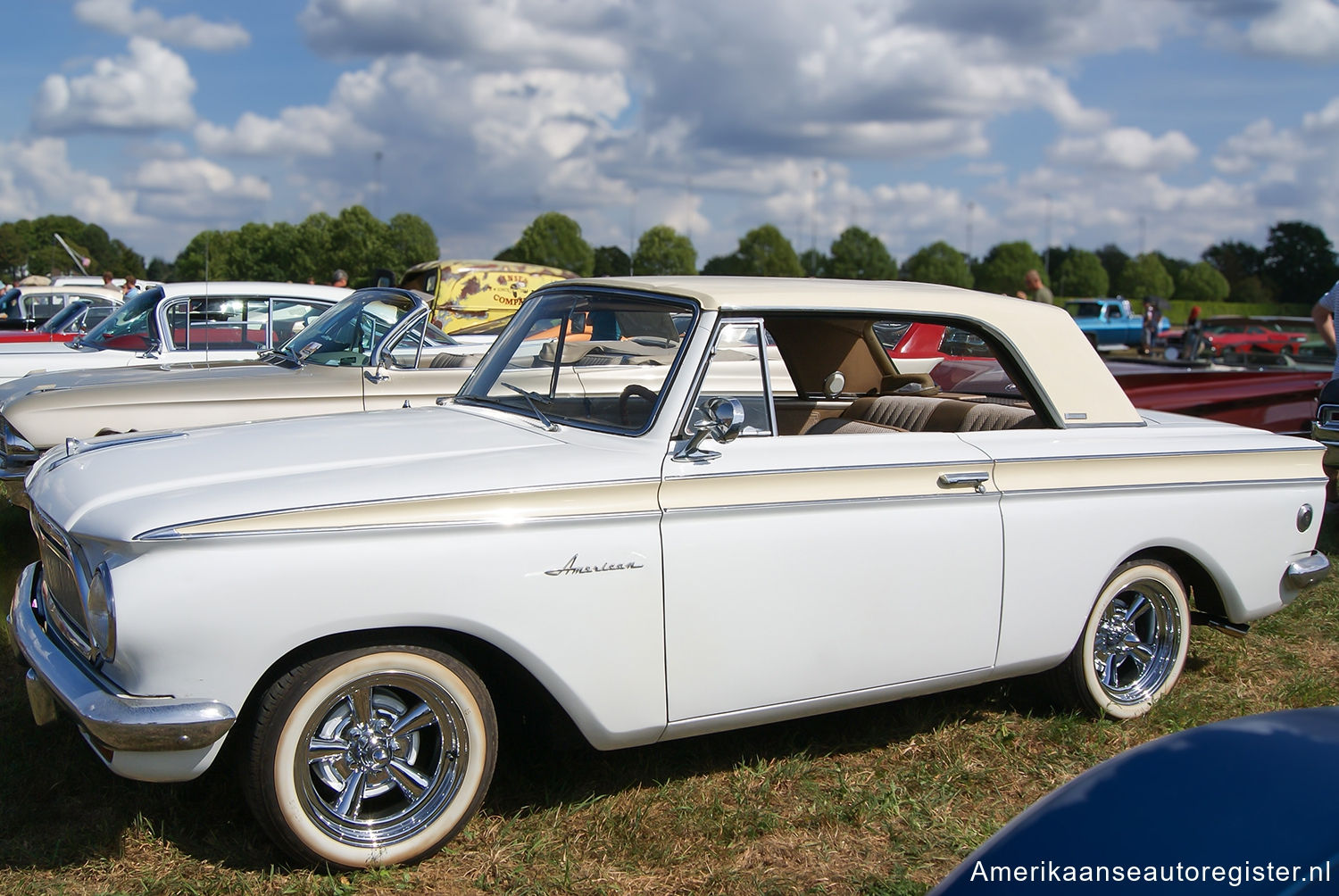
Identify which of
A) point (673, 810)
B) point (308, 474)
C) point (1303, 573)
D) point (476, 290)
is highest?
point (476, 290)

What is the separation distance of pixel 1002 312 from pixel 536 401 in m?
1.73

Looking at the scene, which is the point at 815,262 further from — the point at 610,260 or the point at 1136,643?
the point at 1136,643

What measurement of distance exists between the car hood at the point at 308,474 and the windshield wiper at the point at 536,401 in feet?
0.14

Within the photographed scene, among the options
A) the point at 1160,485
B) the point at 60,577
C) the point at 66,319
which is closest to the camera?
the point at 60,577

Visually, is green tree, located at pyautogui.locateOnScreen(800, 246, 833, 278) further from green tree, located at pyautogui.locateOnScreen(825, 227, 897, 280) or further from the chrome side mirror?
the chrome side mirror

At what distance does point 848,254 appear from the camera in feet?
216

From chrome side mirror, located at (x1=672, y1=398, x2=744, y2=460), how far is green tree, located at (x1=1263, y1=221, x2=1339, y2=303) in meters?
92.8

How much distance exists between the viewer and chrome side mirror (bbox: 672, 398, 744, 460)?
322 centimetres

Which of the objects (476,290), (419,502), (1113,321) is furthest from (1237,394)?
(1113,321)

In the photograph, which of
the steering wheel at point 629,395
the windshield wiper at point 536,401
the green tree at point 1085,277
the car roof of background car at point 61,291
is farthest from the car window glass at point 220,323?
the green tree at point 1085,277

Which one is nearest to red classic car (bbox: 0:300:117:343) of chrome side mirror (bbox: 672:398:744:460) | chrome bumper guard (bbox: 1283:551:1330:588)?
chrome side mirror (bbox: 672:398:744:460)

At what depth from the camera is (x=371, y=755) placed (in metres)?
2.99

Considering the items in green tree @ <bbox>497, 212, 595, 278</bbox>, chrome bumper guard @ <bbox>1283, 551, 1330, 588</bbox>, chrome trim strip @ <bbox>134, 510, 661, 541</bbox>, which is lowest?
chrome bumper guard @ <bbox>1283, 551, 1330, 588</bbox>

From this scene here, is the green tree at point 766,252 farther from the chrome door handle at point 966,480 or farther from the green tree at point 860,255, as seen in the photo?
the chrome door handle at point 966,480
